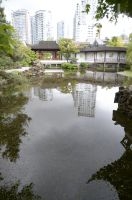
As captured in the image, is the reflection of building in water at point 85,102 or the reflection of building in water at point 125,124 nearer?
the reflection of building in water at point 125,124

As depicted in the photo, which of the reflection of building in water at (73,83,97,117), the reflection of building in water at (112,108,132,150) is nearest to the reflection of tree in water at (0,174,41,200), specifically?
the reflection of building in water at (112,108,132,150)

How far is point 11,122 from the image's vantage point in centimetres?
1270

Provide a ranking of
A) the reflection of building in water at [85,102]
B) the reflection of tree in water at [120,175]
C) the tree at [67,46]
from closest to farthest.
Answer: the reflection of tree in water at [120,175], the reflection of building in water at [85,102], the tree at [67,46]

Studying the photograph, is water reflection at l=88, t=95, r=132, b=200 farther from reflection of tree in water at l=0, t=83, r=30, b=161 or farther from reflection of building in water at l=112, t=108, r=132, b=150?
reflection of tree in water at l=0, t=83, r=30, b=161

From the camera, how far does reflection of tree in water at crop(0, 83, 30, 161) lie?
9.36 metres

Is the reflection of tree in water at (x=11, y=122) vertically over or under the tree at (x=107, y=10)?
under

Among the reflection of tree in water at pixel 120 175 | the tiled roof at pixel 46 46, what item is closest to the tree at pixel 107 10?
the reflection of tree in water at pixel 120 175

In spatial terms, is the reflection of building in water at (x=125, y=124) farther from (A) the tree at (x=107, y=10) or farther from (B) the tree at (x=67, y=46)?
(B) the tree at (x=67, y=46)

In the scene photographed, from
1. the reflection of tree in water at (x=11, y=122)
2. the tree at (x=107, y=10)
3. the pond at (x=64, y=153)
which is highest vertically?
the tree at (x=107, y=10)

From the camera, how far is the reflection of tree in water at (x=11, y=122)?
9359 millimetres

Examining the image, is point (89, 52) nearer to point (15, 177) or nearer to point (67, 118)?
point (67, 118)

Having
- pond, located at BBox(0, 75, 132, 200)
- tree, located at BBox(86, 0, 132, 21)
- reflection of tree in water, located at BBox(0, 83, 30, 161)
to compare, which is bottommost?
pond, located at BBox(0, 75, 132, 200)

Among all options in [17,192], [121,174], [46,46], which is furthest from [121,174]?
[46,46]

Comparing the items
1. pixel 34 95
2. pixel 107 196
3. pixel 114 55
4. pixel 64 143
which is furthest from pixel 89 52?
pixel 107 196
